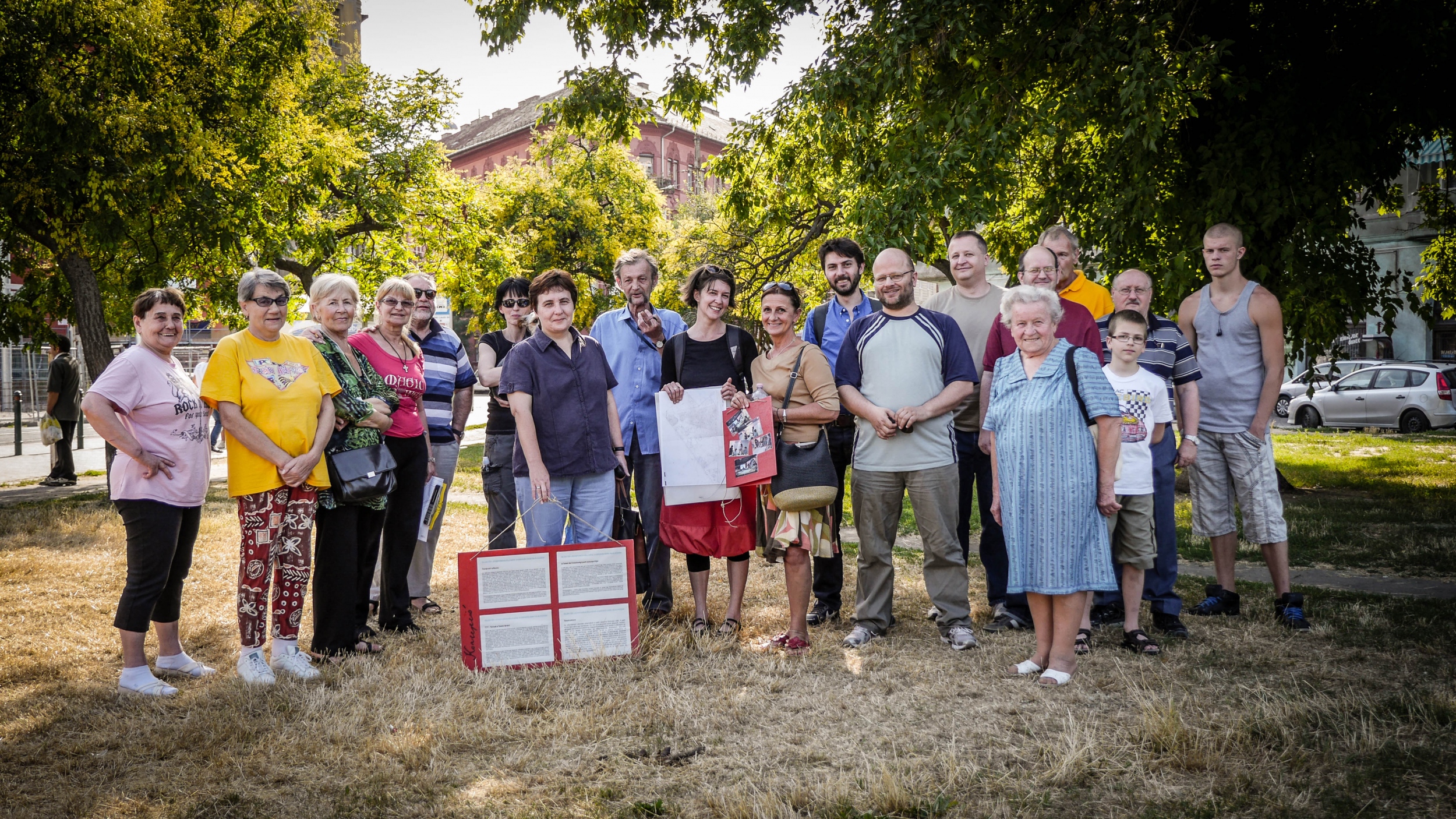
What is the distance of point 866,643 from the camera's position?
520 cm

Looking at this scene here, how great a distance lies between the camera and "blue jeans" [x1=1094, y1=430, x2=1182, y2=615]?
17.4 feet

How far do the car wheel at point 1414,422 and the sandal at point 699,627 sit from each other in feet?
68.4

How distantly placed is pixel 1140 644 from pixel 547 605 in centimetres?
300

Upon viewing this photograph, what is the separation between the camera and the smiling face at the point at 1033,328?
14.5 ft

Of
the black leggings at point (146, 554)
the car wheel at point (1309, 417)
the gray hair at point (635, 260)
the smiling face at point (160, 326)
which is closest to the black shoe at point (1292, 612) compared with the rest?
the gray hair at point (635, 260)

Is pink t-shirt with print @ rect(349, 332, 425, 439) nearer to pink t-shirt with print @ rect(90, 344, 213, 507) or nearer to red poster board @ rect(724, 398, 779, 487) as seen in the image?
pink t-shirt with print @ rect(90, 344, 213, 507)

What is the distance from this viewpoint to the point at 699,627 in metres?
5.38

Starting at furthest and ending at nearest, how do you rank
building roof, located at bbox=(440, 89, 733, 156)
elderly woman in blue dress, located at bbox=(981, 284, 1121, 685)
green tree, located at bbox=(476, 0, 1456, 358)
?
building roof, located at bbox=(440, 89, 733, 156), green tree, located at bbox=(476, 0, 1456, 358), elderly woman in blue dress, located at bbox=(981, 284, 1121, 685)

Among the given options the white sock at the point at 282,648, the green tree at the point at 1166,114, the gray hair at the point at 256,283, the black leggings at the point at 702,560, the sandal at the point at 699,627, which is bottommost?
the sandal at the point at 699,627

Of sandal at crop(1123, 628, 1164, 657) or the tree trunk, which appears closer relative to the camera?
sandal at crop(1123, 628, 1164, 657)

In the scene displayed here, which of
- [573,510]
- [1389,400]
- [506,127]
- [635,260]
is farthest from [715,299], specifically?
[506,127]

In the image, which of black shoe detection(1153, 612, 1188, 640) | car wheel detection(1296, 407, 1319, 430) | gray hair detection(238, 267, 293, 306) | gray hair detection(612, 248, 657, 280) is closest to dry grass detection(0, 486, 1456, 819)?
black shoe detection(1153, 612, 1188, 640)

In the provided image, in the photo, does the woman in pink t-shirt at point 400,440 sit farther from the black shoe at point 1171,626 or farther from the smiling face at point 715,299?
the black shoe at point 1171,626

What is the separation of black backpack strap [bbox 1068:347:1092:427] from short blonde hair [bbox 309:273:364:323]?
3524mm
